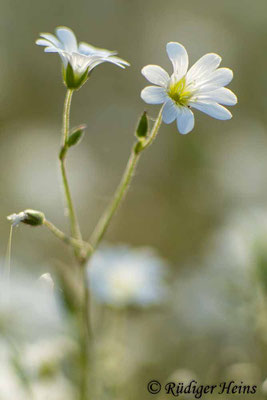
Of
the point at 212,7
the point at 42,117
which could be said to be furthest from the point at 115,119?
the point at 212,7

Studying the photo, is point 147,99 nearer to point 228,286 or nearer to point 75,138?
point 75,138

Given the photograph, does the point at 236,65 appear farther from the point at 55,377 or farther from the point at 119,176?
the point at 55,377

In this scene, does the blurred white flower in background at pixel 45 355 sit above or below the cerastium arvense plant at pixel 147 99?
below

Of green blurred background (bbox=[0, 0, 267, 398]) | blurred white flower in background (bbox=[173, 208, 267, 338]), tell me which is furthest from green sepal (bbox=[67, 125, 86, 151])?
green blurred background (bbox=[0, 0, 267, 398])

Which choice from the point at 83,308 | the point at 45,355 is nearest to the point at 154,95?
the point at 83,308

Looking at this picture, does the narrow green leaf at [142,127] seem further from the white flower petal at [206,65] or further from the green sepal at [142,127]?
the white flower petal at [206,65]

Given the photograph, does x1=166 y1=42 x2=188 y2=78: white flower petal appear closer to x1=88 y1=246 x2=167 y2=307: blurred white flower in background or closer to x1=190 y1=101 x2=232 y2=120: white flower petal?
x1=190 y1=101 x2=232 y2=120: white flower petal
